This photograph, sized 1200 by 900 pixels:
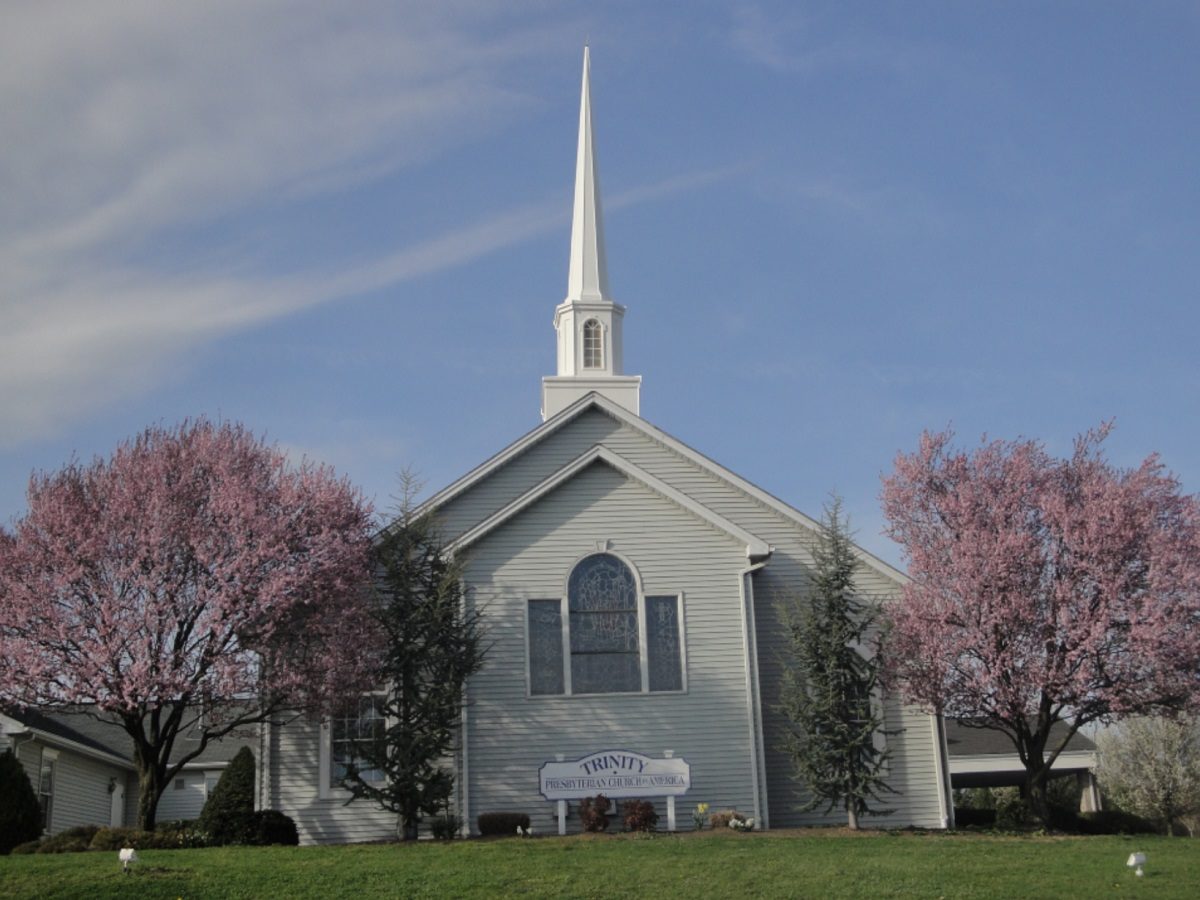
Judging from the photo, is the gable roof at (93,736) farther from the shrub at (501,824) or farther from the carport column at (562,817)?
the carport column at (562,817)

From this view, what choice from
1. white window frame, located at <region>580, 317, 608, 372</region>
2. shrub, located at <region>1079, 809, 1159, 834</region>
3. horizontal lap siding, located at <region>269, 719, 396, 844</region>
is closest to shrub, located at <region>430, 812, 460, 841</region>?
horizontal lap siding, located at <region>269, 719, 396, 844</region>

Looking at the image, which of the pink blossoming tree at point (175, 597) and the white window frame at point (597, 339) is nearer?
the pink blossoming tree at point (175, 597)

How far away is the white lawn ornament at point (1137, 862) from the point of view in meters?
17.4

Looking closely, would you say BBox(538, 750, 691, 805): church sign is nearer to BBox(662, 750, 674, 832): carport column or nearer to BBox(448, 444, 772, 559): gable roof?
BBox(662, 750, 674, 832): carport column

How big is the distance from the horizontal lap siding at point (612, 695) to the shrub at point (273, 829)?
10.2ft

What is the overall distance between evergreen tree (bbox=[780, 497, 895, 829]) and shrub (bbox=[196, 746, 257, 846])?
938 centimetres

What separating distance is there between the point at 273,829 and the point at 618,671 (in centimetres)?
670

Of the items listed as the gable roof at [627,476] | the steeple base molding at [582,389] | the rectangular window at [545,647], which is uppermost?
the steeple base molding at [582,389]

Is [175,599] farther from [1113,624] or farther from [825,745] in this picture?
[1113,624]

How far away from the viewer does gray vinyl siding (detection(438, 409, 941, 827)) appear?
25234 millimetres

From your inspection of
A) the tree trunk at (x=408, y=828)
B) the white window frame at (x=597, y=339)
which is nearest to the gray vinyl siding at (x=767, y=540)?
the white window frame at (x=597, y=339)

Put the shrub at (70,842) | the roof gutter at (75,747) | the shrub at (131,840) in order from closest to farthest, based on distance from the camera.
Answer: the shrub at (131,840) → the shrub at (70,842) → the roof gutter at (75,747)

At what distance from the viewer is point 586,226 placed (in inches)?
1289

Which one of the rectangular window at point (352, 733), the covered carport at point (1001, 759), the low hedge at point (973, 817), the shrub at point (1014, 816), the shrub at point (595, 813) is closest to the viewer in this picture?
the shrub at point (595, 813)
